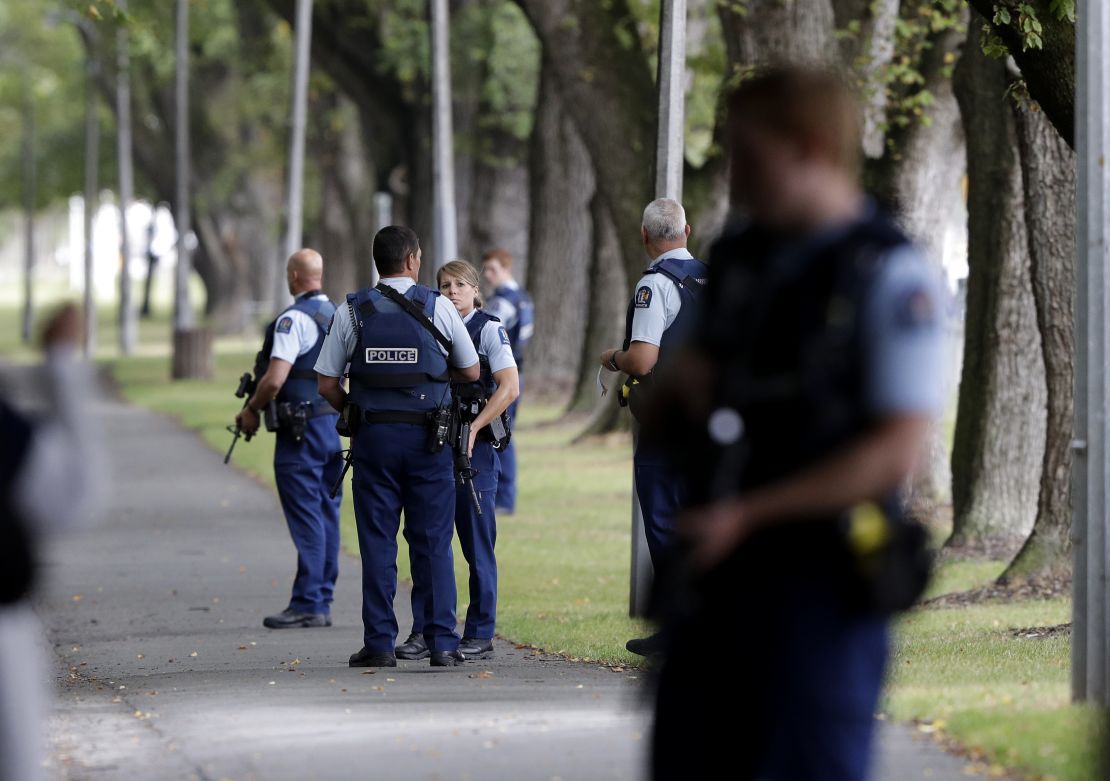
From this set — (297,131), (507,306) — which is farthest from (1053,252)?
(297,131)

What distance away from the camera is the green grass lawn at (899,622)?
6500 mm

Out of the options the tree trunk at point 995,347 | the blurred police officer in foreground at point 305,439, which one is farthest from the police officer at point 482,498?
the tree trunk at point 995,347

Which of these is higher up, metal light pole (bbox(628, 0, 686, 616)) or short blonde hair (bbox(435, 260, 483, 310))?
metal light pole (bbox(628, 0, 686, 616))

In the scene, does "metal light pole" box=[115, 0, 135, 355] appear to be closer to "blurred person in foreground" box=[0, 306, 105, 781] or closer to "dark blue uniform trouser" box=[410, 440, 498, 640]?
"dark blue uniform trouser" box=[410, 440, 498, 640]

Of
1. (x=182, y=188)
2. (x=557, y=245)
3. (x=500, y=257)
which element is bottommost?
(x=500, y=257)

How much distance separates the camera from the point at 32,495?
4.18 meters

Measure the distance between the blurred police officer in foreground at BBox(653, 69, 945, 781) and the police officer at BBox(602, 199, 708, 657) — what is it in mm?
4519

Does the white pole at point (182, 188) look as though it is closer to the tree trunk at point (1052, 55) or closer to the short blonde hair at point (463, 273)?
the short blonde hair at point (463, 273)

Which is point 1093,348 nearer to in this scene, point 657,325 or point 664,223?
point 657,325

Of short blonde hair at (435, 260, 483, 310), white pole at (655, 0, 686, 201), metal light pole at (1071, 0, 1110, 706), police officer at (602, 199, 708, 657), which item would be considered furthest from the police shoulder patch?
white pole at (655, 0, 686, 201)

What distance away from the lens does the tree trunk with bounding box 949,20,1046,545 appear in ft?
43.3

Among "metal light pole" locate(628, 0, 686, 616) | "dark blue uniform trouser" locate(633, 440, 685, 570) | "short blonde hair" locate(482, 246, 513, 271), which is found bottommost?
"dark blue uniform trouser" locate(633, 440, 685, 570)

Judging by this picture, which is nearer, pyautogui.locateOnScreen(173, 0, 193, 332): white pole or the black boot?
the black boot

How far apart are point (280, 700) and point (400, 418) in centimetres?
142
